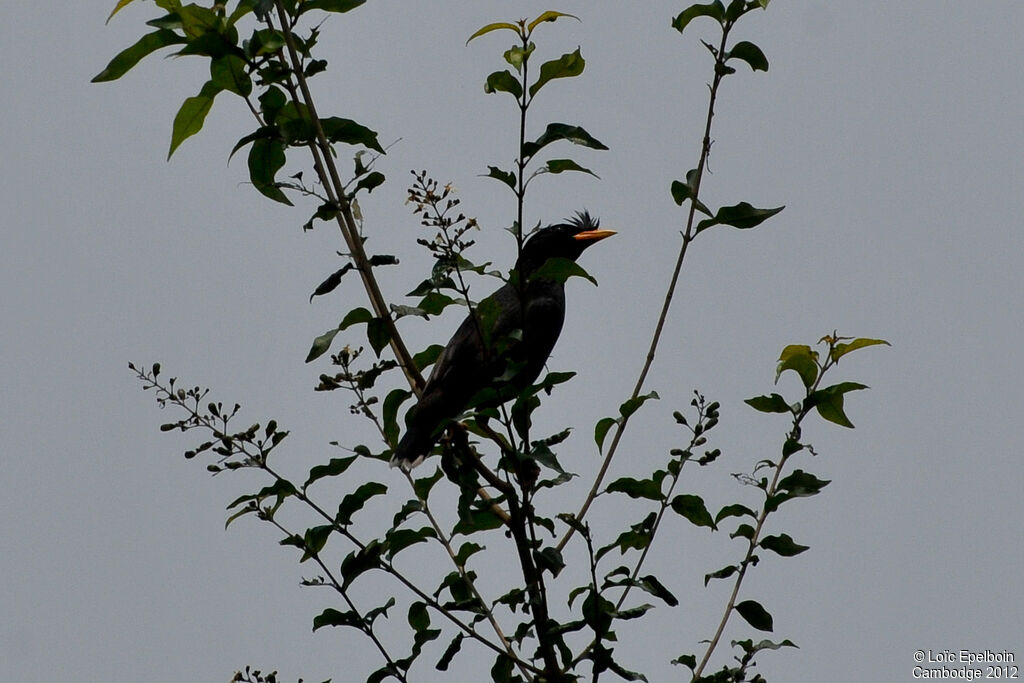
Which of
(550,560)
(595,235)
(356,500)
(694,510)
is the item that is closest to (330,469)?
(356,500)

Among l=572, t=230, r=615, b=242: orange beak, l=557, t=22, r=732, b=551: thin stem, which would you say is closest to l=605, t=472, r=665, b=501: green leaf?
l=557, t=22, r=732, b=551: thin stem

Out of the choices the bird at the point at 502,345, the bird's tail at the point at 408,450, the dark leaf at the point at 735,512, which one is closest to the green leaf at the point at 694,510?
the dark leaf at the point at 735,512

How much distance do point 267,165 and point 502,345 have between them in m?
0.86

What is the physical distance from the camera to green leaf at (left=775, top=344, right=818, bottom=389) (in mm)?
3064

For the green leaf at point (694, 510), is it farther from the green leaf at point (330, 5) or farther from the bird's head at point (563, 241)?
the bird's head at point (563, 241)

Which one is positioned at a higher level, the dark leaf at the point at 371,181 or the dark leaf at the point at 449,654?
the dark leaf at the point at 371,181

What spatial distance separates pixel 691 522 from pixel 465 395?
5.51ft

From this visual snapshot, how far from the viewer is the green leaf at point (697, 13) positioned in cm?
322

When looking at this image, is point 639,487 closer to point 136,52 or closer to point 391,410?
point 391,410

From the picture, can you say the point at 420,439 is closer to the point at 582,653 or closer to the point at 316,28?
the point at 582,653

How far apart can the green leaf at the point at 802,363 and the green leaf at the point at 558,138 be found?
781 millimetres

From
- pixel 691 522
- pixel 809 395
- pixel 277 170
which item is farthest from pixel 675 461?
pixel 277 170

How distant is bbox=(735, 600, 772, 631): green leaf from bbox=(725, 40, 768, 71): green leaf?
1.56 metres

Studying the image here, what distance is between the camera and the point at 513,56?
3.10m
